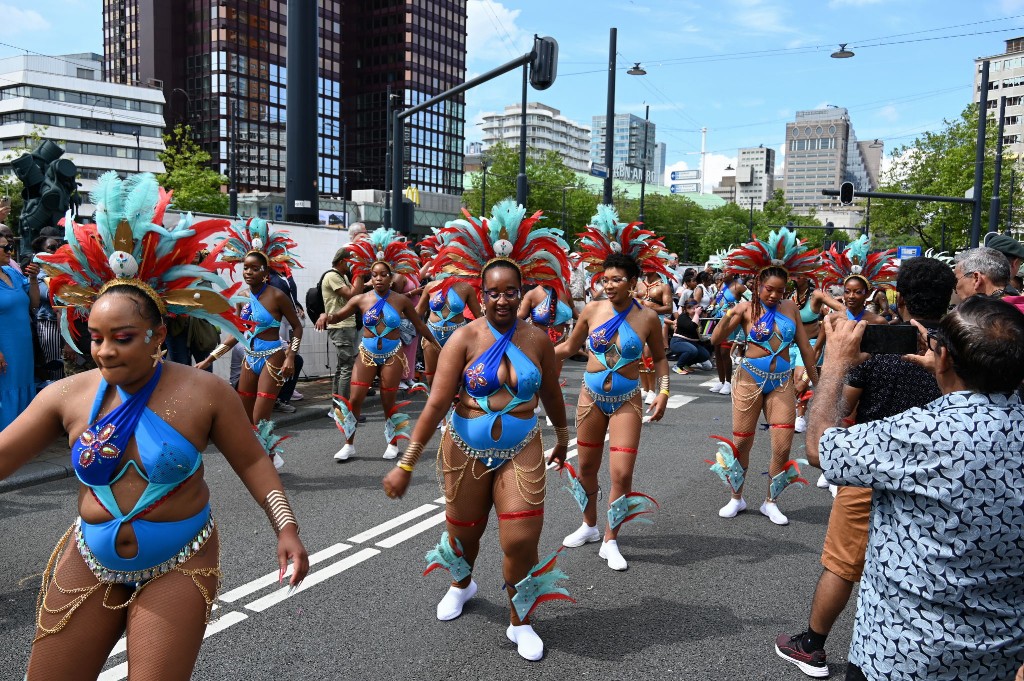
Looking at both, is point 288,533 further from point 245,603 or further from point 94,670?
point 245,603

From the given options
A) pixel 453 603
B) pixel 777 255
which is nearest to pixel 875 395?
pixel 453 603

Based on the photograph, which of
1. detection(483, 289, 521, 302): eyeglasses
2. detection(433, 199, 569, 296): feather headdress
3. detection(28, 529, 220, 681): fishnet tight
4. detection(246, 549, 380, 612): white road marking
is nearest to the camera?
detection(28, 529, 220, 681): fishnet tight

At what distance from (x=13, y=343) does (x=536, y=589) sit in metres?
5.07

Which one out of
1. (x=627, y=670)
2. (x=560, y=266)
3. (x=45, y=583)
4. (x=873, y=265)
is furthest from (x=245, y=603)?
(x=873, y=265)

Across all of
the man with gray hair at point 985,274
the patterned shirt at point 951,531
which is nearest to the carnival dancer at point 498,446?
the patterned shirt at point 951,531

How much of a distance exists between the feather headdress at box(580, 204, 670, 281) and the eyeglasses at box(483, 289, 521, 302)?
229cm

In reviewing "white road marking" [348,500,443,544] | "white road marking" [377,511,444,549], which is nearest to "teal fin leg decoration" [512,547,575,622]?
"white road marking" [377,511,444,549]

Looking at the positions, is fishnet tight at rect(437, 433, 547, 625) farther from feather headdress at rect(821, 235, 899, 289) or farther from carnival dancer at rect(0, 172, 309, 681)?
feather headdress at rect(821, 235, 899, 289)

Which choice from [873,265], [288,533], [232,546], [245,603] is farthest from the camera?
[873,265]

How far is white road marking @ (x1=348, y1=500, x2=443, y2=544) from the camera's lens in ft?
18.7

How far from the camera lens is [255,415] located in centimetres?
722

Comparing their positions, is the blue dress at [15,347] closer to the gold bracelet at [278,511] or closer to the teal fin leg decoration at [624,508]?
the gold bracelet at [278,511]

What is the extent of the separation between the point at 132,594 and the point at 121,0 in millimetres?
116876

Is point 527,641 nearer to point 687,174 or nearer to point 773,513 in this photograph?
point 773,513
